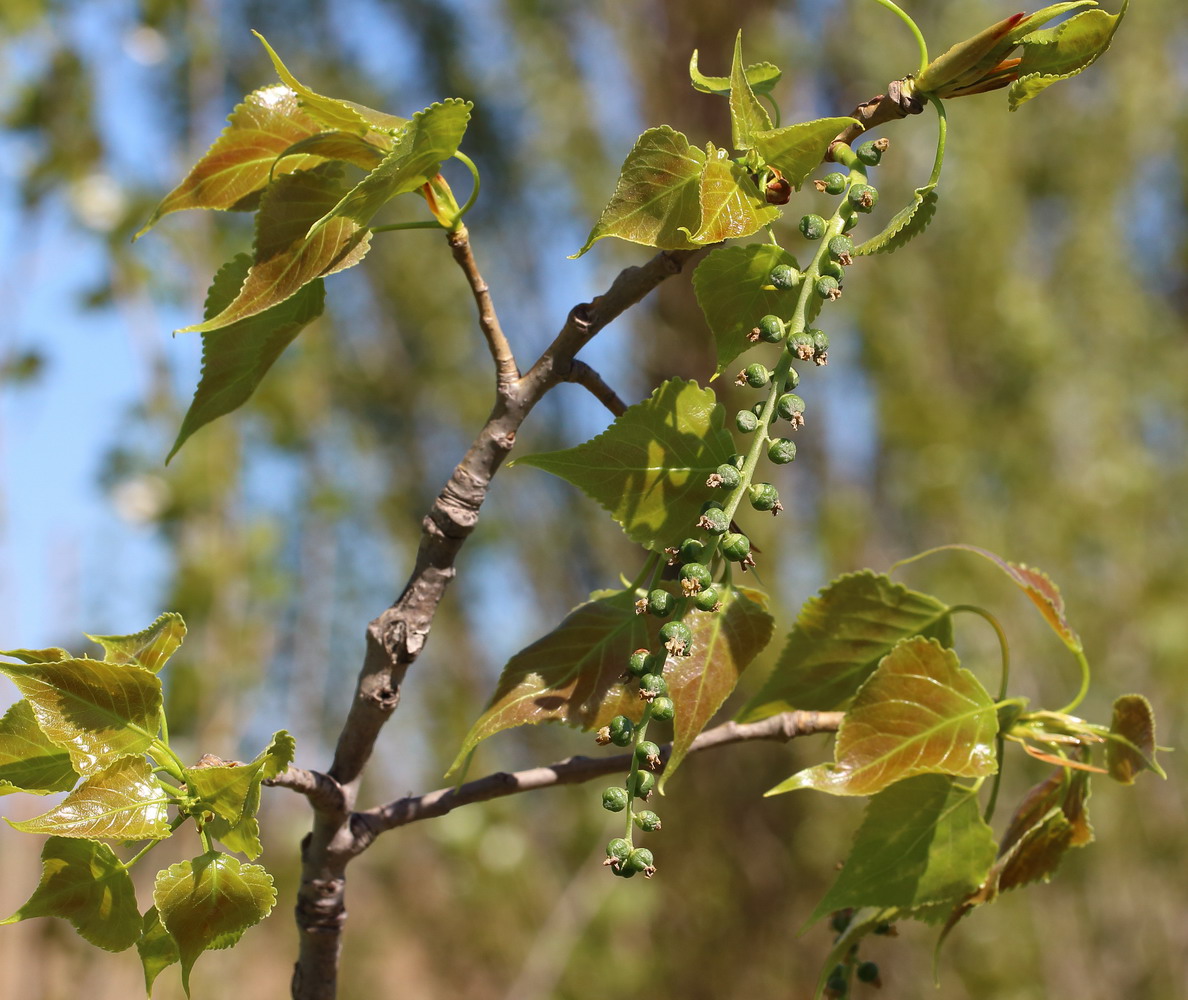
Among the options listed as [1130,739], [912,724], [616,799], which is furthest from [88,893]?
[1130,739]

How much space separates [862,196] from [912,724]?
7.0 inches

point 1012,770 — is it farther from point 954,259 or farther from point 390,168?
point 390,168

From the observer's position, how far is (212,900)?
0.32 metres

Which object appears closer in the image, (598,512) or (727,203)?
(727,203)

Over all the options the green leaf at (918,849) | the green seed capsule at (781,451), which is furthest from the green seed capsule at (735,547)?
the green leaf at (918,849)

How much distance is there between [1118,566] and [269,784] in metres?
2.58

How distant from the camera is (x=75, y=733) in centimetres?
31

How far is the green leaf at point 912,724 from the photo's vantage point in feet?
1.21

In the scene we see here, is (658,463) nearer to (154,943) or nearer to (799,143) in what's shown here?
(799,143)

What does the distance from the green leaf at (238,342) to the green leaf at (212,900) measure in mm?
154

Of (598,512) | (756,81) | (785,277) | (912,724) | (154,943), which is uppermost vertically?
(598,512)

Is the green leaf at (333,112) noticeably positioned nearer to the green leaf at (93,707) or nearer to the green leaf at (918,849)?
the green leaf at (93,707)

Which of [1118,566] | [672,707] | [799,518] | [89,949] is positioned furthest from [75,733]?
[1118,566]

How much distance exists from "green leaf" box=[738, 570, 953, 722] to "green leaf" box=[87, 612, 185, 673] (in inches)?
8.4
